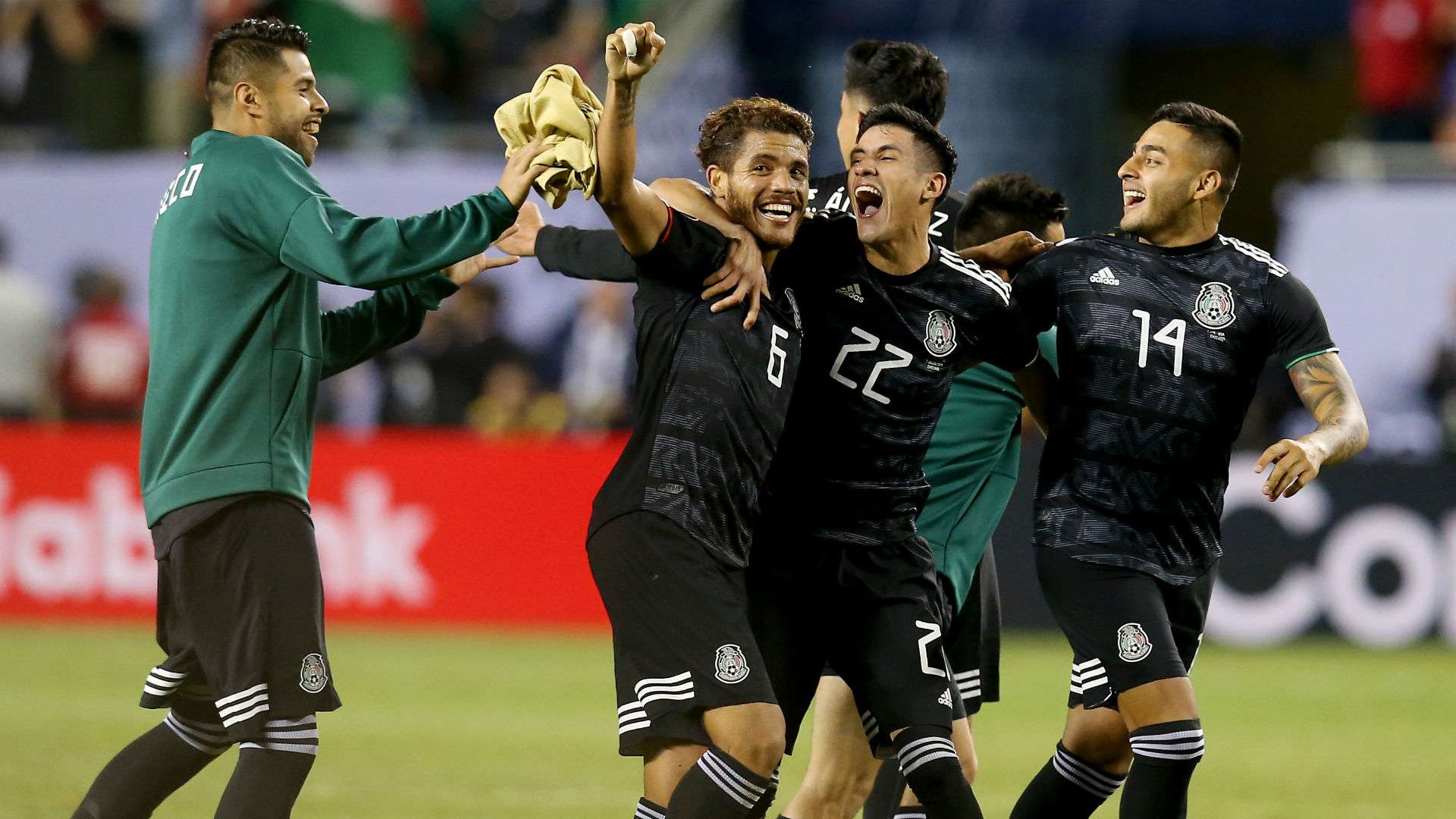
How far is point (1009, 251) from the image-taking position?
602 cm

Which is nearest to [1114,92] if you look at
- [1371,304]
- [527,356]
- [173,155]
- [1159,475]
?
[1371,304]

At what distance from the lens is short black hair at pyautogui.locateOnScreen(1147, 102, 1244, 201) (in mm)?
5777

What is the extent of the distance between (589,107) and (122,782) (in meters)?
2.32

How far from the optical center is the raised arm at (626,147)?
4828 millimetres

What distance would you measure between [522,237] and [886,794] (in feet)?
7.19

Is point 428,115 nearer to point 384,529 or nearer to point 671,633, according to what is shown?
point 384,529

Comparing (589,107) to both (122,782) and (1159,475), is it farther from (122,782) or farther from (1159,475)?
(122,782)

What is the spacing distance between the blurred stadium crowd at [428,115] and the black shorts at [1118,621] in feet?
26.3

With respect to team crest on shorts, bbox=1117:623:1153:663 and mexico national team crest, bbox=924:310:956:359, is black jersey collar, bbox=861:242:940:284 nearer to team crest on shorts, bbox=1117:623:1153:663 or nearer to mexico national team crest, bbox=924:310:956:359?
mexico national team crest, bbox=924:310:956:359

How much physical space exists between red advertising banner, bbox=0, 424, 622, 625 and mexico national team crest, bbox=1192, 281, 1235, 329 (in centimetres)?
778

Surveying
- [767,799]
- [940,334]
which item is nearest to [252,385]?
[767,799]

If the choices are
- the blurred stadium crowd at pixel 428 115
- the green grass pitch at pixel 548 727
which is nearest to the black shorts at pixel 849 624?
the green grass pitch at pixel 548 727

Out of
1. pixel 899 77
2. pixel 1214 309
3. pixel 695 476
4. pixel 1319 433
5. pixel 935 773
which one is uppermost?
pixel 899 77

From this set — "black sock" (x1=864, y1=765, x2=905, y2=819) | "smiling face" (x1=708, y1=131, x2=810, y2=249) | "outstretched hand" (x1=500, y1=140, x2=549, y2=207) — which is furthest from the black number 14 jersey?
"outstretched hand" (x1=500, y1=140, x2=549, y2=207)
